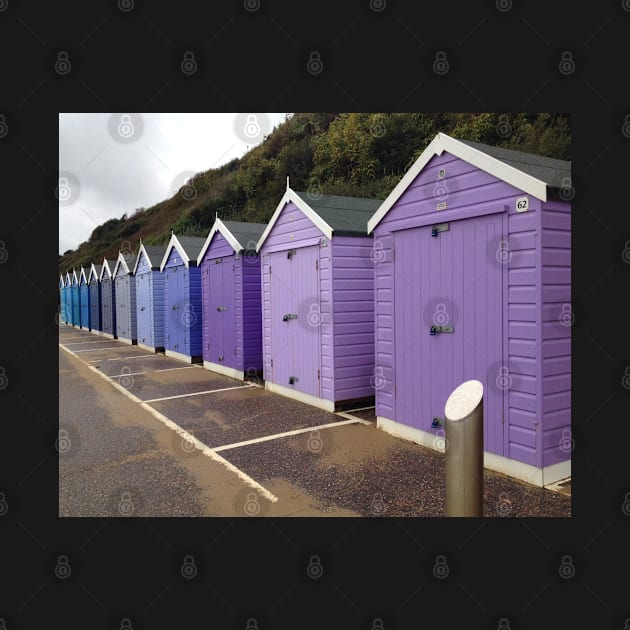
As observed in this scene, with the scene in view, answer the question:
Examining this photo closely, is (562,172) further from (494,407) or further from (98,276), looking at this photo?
(98,276)

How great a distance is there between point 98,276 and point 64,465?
20.4 m

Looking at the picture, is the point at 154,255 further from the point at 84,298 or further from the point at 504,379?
the point at 504,379

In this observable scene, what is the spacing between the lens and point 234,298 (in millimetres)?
10812

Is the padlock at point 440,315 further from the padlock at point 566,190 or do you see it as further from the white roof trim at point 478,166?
the padlock at point 566,190

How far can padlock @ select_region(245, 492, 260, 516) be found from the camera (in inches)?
167

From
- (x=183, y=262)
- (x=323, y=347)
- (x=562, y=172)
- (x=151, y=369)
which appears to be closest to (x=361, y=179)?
(x=183, y=262)

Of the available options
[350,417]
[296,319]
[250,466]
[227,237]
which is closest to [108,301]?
[227,237]

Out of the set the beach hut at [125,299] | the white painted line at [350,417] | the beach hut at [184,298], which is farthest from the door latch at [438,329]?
the beach hut at [125,299]

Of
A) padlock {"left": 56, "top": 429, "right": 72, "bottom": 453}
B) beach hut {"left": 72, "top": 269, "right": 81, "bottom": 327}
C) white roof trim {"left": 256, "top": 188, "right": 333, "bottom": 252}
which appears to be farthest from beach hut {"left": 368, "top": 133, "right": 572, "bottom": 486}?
beach hut {"left": 72, "top": 269, "right": 81, "bottom": 327}

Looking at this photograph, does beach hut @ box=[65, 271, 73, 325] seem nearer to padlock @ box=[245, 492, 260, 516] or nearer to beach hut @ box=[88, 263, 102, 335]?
beach hut @ box=[88, 263, 102, 335]

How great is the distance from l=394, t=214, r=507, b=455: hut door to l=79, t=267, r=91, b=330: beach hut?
935 inches

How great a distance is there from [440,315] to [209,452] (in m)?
3.02

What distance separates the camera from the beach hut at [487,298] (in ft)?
14.9
